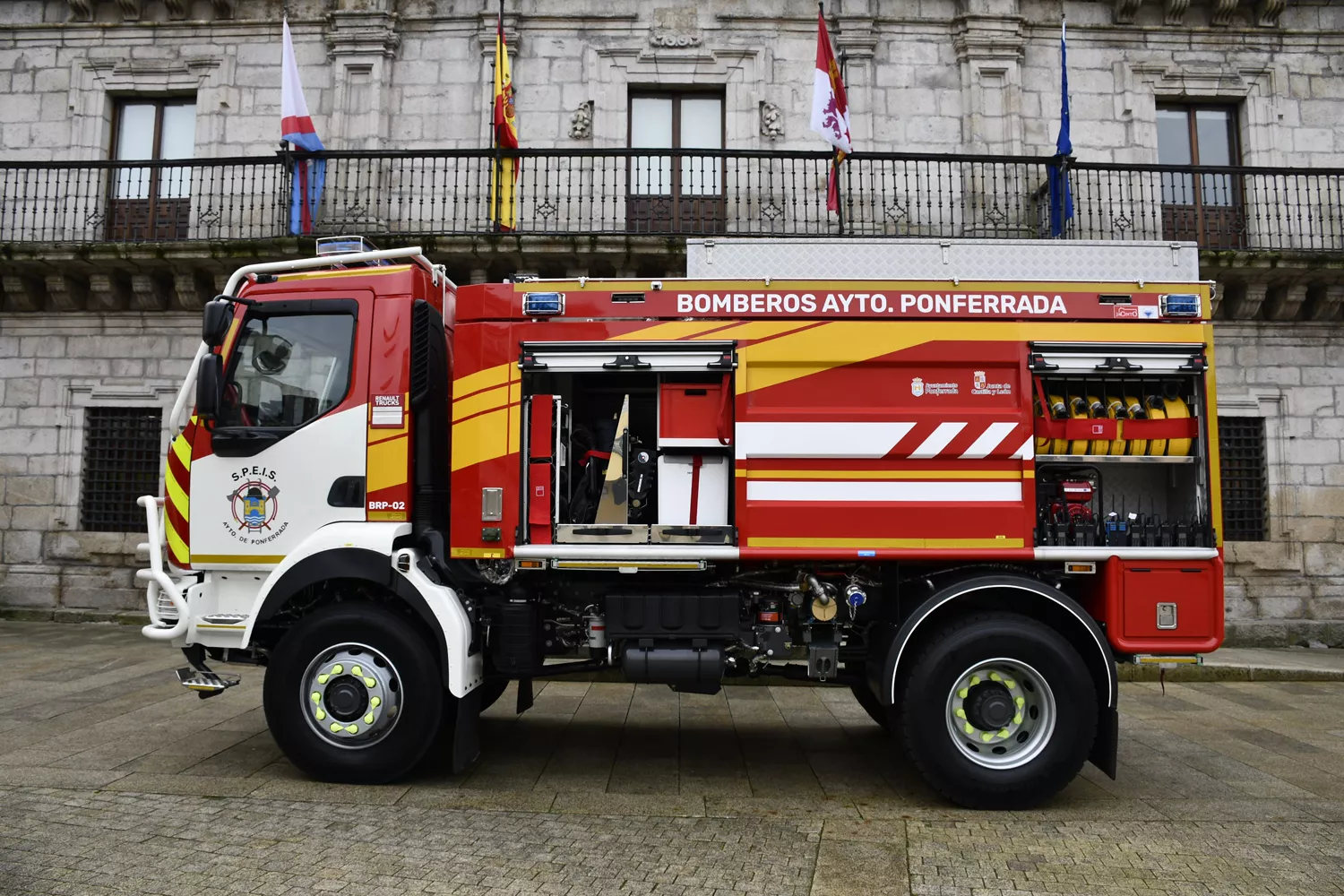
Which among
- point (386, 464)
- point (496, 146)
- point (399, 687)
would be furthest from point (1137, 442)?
point (496, 146)

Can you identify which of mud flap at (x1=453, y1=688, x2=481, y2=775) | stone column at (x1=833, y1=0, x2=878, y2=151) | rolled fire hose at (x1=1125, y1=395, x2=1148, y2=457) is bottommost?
mud flap at (x1=453, y1=688, x2=481, y2=775)

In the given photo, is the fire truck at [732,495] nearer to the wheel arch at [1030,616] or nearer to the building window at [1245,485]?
the wheel arch at [1030,616]

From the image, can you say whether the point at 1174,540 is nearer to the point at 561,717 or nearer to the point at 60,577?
the point at 561,717

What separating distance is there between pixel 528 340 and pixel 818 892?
3.31m

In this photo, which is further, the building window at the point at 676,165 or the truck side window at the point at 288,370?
the building window at the point at 676,165

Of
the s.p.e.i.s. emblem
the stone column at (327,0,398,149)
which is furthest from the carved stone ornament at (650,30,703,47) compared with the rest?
the s.p.e.i.s. emblem

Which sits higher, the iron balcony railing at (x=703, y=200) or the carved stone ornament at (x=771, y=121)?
the carved stone ornament at (x=771, y=121)

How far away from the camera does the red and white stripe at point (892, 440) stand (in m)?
5.00

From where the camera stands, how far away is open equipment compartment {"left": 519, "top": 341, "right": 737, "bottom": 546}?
202 inches

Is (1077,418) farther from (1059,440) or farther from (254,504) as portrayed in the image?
(254,504)

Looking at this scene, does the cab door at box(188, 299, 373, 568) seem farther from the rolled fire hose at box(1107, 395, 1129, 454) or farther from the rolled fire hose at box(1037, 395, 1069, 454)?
the rolled fire hose at box(1107, 395, 1129, 454)

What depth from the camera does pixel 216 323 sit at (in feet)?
16.5

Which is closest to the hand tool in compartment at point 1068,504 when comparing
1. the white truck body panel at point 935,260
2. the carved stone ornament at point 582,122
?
the white truck body panel at point 935,260

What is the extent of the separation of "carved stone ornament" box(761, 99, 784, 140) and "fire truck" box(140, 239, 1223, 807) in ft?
27.8
